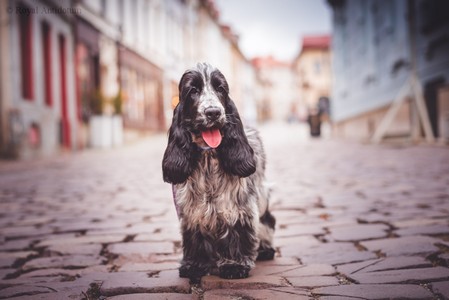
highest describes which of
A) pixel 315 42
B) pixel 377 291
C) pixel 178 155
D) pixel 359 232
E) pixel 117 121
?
pixel 315 42

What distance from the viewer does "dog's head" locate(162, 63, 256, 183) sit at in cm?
247

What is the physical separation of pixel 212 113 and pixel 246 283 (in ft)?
3.03

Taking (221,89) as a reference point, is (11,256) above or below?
below

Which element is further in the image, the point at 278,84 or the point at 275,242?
the point at 278,84

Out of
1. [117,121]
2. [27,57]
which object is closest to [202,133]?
[27,57]

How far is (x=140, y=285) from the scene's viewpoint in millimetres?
2533

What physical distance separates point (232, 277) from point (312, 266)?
0.52 m

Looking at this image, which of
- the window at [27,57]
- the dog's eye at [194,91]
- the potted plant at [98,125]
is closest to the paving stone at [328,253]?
the dog's eye at [194,91]

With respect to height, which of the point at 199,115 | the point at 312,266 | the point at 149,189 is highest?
the point at 199,115

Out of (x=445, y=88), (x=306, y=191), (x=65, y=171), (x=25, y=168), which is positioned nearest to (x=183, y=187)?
(x=306, y=191)

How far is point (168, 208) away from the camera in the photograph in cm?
496

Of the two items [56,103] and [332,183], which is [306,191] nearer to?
[332,183]

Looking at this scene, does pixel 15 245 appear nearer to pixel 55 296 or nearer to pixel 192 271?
pixel 55 296

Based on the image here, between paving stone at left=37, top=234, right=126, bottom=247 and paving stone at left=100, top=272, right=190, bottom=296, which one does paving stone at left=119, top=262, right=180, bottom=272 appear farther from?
paving stone at left=37, top=234, right=126, bottom=247
